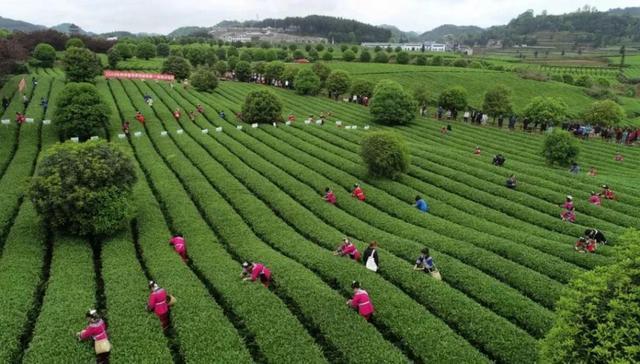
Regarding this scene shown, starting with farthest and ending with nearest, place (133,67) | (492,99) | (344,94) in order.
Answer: (133,67) → (344,94) → (492,99)

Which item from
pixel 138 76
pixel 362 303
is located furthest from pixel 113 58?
pixel 362 303

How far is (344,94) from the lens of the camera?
284 feet

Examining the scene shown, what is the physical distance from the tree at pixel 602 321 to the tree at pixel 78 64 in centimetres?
6771

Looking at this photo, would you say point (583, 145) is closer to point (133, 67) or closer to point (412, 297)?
point (412, 297)

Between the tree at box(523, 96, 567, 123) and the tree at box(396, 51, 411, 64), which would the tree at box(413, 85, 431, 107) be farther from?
the tree at box(396, 51, 411, 64)

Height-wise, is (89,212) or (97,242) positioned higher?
(89,212)

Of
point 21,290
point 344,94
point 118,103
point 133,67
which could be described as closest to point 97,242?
point 21,290

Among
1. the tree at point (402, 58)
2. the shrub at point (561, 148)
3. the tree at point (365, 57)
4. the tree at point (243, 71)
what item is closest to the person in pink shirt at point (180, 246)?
the shrub at point (561, 148)

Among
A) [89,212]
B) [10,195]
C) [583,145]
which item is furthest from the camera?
[583,145]

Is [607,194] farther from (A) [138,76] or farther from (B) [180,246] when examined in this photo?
(A) [138,76]

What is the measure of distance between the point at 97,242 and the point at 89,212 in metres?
1.76

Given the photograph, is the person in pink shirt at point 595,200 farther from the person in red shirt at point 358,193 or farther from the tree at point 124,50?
the tree at point 124,50

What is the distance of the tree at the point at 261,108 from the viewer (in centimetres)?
5184

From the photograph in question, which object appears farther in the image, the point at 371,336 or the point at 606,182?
the point at 606,182
